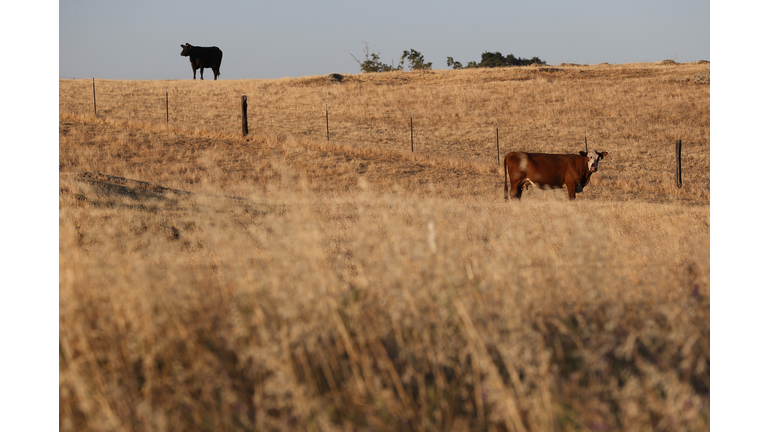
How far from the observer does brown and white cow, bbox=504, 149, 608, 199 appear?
15148 millimetres

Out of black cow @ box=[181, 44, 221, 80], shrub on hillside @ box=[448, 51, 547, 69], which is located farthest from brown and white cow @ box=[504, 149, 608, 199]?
shrub on hillside @ box=[448, 51, 547, 69]

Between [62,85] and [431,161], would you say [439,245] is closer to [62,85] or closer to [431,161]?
[431,161]

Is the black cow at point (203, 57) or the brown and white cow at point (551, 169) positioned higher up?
the black cow at point (203, 57)

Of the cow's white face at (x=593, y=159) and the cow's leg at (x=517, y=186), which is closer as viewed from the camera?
the cow's white face at (x=593, y=159)

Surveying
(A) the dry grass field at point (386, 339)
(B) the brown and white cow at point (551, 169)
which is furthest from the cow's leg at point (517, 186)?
(A) the dry grass field at point (386, 339)

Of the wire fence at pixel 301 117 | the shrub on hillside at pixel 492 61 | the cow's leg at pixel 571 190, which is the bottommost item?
the cow's leg at pixel 571 190

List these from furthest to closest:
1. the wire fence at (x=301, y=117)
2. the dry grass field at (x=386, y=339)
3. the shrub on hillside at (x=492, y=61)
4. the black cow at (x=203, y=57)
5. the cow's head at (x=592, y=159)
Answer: the shrub on hillside at (x=492, y=61) → the black cow at (x=203, y=57) → the wire fence at (x=301, y=117) → the cow's head at (x=592, y=159) → the dry grass field at (x=386, y=339)

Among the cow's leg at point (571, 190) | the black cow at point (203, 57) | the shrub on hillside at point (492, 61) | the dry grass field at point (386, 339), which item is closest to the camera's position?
the dry grass field at point (386, 339)

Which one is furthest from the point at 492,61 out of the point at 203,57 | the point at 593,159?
the point at 593,159

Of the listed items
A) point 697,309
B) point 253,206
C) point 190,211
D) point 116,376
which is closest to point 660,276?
point 697,309

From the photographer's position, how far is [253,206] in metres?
13.0

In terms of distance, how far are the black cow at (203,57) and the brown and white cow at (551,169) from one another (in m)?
40.0

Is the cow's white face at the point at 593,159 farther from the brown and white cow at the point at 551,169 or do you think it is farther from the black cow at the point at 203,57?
the black cow at the point at 203,57

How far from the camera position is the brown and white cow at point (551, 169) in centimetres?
1515
